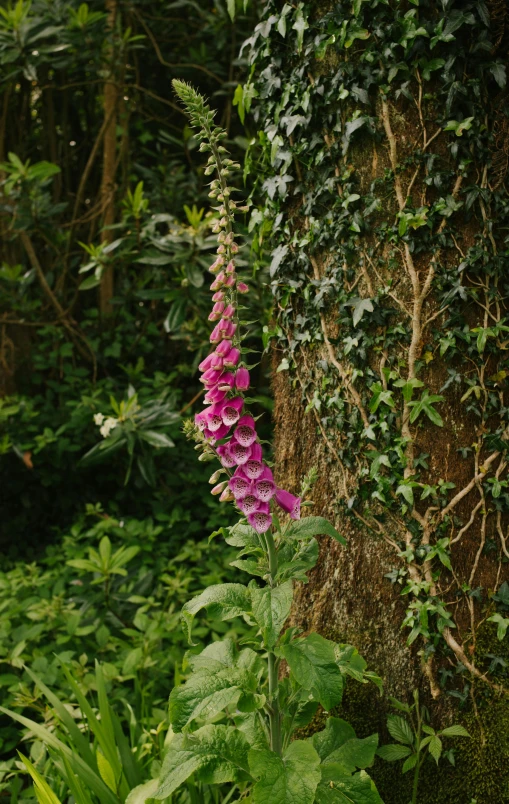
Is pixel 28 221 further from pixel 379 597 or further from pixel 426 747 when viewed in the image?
pixel 426 747

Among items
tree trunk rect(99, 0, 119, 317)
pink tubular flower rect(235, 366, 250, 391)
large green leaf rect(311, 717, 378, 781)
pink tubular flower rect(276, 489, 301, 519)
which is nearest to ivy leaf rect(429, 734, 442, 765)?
large green leaf rect(311, 717, 378, 781)

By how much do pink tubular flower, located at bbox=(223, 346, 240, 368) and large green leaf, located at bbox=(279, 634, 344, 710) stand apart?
0.65 metres

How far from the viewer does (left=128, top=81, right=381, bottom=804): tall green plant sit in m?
1.53

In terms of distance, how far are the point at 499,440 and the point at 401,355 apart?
35 centimetres

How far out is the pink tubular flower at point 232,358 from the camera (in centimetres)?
154

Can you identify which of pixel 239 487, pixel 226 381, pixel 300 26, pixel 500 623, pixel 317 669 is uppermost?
pixel 300 26

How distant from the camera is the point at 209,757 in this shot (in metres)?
1.65

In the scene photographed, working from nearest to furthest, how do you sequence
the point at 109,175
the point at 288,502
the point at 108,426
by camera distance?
the point at 288,502 < the point at 108,426 < the point at 109,175

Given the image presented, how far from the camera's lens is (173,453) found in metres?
4.18

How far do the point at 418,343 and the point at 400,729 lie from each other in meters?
1.07

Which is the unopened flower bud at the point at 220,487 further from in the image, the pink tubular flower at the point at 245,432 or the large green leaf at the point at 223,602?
the large green leaf at the point at 223,602

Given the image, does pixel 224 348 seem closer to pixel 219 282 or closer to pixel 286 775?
pixel 219 282

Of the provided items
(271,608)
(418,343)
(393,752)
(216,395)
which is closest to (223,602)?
(271,608)

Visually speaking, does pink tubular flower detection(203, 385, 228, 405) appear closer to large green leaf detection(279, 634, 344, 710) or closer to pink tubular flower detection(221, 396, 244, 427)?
pink tubular flower detection(221, 396, 244, 427)
